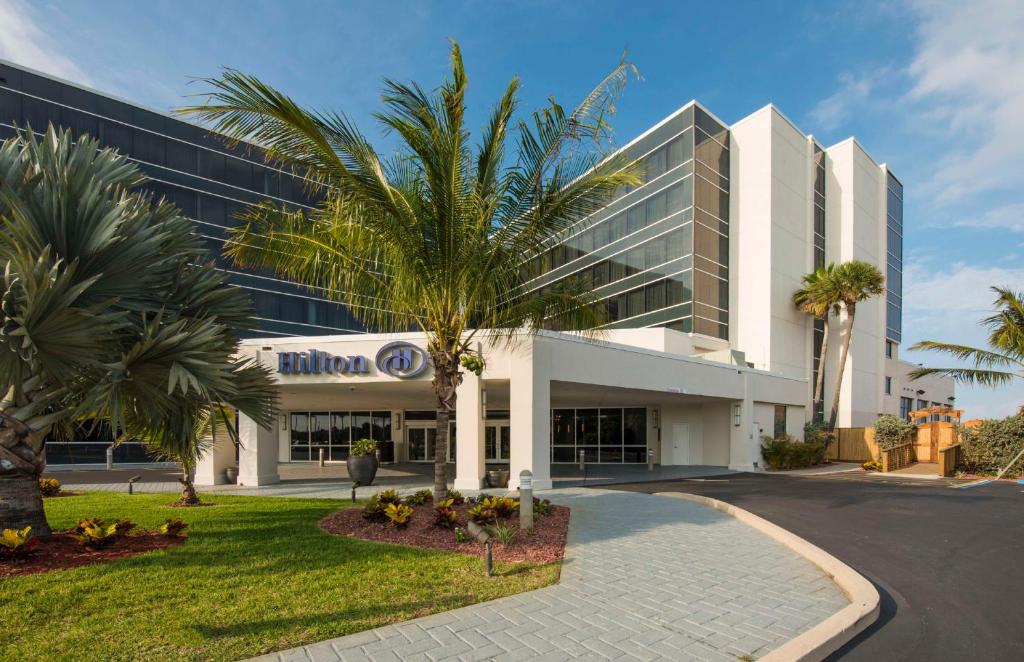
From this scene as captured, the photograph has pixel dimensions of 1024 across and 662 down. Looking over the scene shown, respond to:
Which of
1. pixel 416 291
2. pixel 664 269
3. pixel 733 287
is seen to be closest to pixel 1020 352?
pixel 733 287

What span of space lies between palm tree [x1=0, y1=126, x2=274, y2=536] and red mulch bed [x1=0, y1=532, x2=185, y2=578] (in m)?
0.39

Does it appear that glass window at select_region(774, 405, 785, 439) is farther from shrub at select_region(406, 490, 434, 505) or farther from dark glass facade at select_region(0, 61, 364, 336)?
dark glass facade at select_region(0, 61, 364, 336)

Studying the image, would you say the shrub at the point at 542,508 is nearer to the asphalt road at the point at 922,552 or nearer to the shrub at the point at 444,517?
the shrub at the point at 444,517

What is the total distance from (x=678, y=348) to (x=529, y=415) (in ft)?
53.3

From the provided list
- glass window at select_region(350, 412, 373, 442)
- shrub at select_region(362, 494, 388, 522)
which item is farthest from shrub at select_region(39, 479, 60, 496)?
glass window at select_region(350, 412, 373, 442)

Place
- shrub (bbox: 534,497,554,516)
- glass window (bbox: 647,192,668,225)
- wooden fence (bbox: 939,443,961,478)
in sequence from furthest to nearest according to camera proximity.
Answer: glass window (bbox: 647,192,668,225) → wooden fence (bbox: 939,443,961,478) → shrub (bbox: 534,497,554,516)

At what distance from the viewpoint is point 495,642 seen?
15.6ft

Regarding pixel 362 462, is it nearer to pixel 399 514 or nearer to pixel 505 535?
pixel 399 514

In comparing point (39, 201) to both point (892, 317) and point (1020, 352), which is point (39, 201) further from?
point (892, 317)

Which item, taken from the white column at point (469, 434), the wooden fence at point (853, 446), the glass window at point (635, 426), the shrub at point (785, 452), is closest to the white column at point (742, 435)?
the shrub at point (785, 452)

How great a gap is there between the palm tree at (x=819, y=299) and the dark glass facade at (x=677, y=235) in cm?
467

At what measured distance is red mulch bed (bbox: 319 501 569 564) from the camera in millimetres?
7801

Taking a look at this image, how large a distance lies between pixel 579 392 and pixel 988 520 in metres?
12.2

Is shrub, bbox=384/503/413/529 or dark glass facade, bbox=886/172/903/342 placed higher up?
dark glass facade, bbox=886/172/903/342
